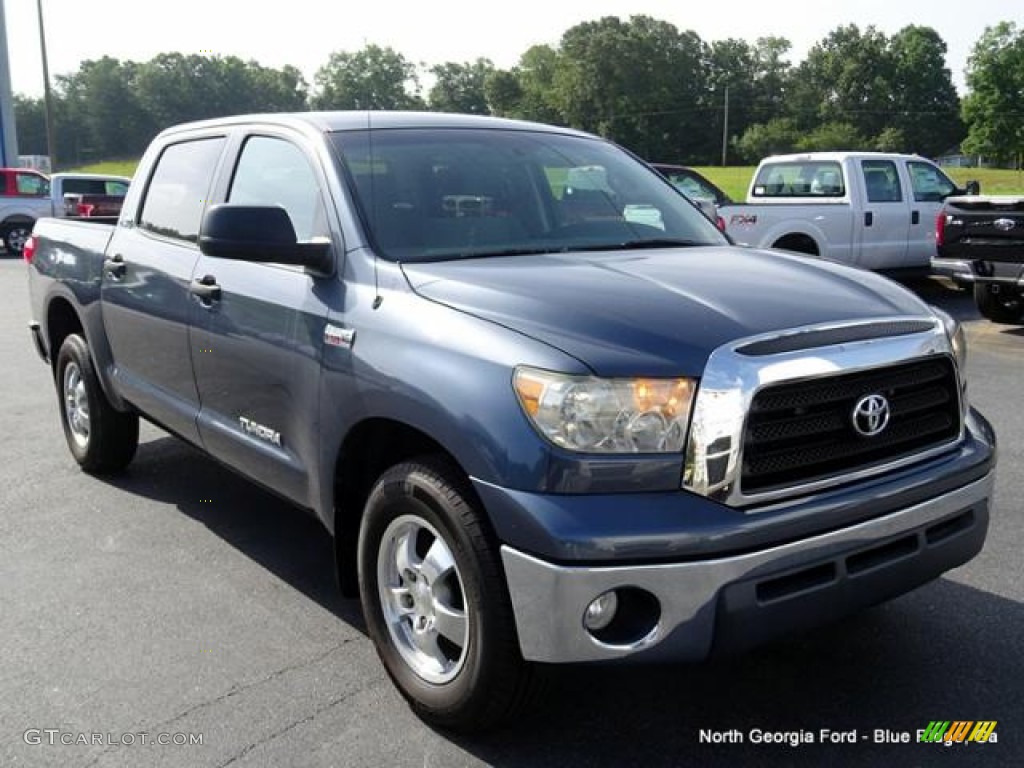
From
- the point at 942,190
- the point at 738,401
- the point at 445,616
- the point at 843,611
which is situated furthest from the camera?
the point at 942,190

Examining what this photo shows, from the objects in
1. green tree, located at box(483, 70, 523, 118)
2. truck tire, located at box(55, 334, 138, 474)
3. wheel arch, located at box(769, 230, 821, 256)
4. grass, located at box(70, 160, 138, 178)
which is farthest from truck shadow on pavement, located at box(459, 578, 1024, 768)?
green tree, located at box(483, 70, 523, 118)

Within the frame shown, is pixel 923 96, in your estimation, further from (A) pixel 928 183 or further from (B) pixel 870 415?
(B) pixel 870 415

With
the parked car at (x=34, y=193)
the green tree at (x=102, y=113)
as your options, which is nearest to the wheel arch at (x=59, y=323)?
the parked car at (x=34, y=193)

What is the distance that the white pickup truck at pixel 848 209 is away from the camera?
1295 centimetres

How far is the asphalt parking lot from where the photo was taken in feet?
9.50

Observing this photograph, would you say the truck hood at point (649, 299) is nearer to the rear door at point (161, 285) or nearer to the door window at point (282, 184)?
the door window at point (282, 184)

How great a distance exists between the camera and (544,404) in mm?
2537

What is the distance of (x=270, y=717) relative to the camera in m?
3.10

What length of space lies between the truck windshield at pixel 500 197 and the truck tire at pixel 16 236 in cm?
2203

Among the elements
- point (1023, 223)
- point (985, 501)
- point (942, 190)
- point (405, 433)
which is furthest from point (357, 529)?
point (942, 190)

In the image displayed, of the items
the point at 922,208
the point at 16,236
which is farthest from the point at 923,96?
the point at 922,208

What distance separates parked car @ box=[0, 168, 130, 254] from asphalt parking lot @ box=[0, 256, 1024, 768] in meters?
20.0

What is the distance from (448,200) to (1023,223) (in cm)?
786

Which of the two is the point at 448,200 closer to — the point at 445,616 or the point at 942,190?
the point at 445,616
